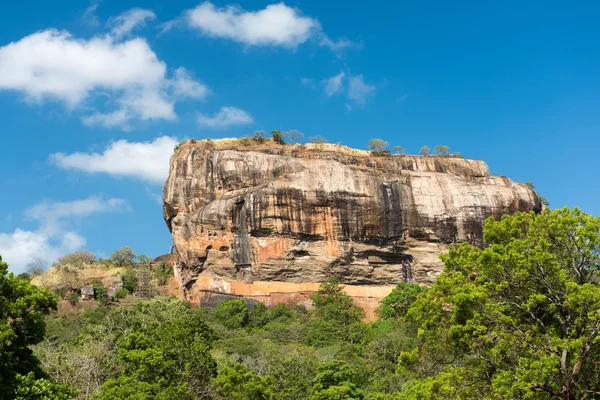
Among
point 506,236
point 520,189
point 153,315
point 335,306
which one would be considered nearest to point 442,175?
point 520,189

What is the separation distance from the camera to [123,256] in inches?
2297

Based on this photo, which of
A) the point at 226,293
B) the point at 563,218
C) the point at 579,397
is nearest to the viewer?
the point at 579,397

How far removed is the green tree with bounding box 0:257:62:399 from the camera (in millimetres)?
14625

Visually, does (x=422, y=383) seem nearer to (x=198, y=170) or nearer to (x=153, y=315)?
(x=153, y=315)

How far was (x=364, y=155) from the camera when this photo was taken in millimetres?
53469

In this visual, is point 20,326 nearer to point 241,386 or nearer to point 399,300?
point 241,386

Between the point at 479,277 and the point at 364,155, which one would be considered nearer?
the point at 479,277

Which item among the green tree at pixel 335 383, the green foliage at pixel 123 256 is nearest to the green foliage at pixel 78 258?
the green foliage at pixel 123 256

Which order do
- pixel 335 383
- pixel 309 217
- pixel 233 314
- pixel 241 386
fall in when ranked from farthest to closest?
pixel 309 217 → pixel 233 314 → pixel 335 383 → pixel 241 386

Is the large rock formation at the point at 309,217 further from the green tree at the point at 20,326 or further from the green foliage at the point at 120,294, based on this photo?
the green tree at the point at 20,326

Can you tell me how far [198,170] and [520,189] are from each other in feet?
78.4

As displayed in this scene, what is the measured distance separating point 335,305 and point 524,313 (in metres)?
29.3

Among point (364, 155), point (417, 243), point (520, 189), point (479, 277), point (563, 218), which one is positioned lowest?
point (479, 277)

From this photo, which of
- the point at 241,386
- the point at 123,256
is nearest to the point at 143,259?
the point at 123,256
